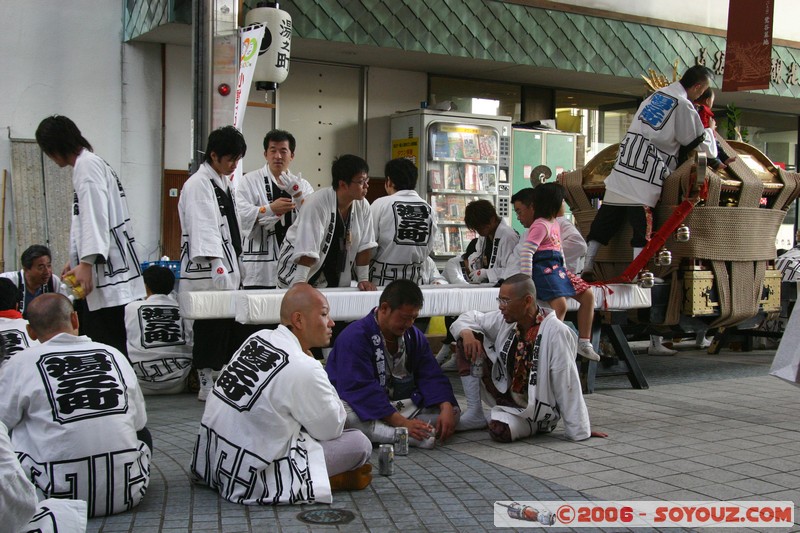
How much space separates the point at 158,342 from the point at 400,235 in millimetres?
2064

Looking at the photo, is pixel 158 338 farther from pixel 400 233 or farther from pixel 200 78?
pixel 200 78

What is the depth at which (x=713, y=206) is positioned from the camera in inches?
295

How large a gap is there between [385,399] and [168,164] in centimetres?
663

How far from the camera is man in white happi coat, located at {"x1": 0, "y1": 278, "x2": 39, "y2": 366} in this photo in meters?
4.68

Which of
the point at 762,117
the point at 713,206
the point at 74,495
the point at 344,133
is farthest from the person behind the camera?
the point at 762,117

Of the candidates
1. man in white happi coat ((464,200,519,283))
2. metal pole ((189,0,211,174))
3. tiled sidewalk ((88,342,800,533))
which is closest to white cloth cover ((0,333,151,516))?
tiled sidewalk ((88,342,800,533))

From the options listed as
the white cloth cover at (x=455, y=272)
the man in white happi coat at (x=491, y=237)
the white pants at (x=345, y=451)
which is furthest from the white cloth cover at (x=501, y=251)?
the white pants at (x=345, y=451)

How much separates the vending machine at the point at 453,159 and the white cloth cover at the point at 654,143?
4669 mm

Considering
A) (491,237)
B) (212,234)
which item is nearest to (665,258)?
(491,237)

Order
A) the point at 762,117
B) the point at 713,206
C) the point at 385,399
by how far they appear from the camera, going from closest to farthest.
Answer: the point at 385,399 → the point at 713,206 → the point at 762,117

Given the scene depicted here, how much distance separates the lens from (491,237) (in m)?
7.69

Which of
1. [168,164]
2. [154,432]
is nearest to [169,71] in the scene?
[168,164]

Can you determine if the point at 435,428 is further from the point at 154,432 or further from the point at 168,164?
the point at 168,164

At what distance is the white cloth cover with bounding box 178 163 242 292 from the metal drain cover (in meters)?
2.66
